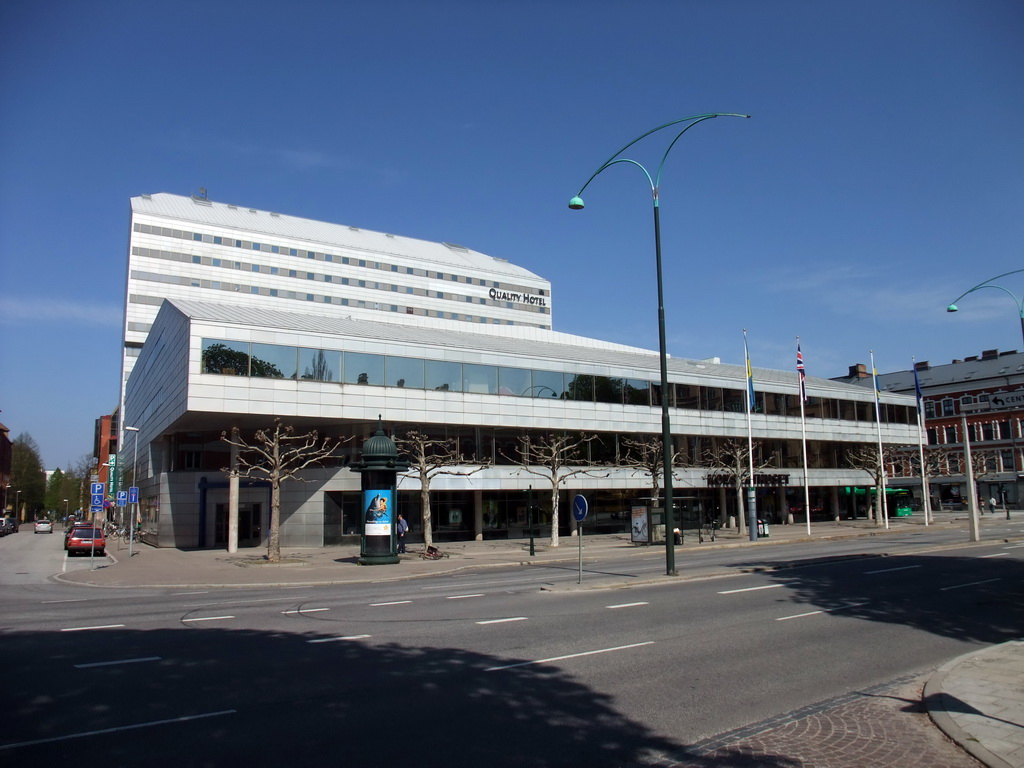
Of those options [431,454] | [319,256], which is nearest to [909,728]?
[431,454]

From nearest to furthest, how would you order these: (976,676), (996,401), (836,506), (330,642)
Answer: (976,676)
(330,642)
(996,401)
(836,506)

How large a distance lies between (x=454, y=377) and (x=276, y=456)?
48.4 feet

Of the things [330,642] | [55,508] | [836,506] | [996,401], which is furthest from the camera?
[55,508]

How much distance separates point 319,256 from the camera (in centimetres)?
8725

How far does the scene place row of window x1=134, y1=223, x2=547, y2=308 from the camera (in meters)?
79.3

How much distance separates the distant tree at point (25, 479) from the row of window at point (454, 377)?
12102 centimetres

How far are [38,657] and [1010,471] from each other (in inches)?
3796

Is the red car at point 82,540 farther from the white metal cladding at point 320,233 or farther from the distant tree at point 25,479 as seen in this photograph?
the distant tree at point 25,479

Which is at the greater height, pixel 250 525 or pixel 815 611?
pixel 250 525

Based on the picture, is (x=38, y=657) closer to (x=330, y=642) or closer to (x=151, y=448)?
(x=330, y=642)

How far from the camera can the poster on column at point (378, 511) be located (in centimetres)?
2955

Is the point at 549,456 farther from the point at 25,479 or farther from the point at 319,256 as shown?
the point at 25,479

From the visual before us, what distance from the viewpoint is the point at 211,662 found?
34.3ft

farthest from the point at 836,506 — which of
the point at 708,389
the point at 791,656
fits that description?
the point at 791,656
